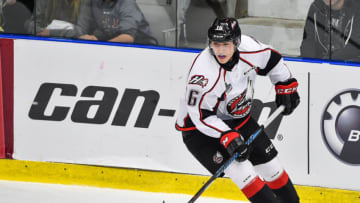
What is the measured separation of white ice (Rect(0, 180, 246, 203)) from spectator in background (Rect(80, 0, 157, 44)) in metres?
0.98

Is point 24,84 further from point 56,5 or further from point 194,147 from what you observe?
point 194,147

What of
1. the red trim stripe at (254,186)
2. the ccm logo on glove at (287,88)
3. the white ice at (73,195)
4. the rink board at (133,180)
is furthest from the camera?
the rink board at (133,180)

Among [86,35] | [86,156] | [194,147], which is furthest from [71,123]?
[194,147]

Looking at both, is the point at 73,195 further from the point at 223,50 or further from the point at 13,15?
the point at 223,50

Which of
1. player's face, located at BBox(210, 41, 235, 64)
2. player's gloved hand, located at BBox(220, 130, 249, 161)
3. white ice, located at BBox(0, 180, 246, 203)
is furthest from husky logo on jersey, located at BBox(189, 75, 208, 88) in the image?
white ice, located at BBox(0, 180, 246, 203)

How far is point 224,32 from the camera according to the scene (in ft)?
12.0

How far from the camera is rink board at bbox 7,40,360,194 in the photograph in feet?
16.5

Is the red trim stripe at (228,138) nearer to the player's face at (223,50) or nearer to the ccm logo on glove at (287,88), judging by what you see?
the player's face at (223,50)

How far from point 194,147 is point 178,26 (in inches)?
53.4

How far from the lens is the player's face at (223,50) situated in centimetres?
368

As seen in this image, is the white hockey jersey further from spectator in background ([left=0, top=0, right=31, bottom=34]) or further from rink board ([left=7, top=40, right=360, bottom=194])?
spectator in background ([left=0, top=0, right=31, bottom=34])

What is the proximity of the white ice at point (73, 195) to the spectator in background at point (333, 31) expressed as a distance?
112 cm

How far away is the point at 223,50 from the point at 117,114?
1589 mm

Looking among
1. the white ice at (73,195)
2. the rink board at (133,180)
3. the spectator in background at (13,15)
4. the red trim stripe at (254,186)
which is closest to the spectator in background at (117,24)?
the spectator in background at (13,15)
